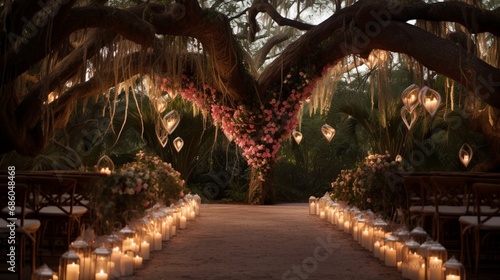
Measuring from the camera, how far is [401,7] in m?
10.2

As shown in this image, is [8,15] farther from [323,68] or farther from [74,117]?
[74,117]

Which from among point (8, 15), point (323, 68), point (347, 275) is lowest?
point (347, 275)

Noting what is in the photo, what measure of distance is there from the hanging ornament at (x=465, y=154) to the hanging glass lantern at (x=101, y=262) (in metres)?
9.19

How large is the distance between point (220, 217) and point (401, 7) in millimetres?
4120

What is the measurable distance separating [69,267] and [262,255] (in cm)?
248

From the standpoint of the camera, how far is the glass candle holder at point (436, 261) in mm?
4090

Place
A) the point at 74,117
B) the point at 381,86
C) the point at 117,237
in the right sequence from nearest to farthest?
the point at 117,237, the point at 381,86, the point at 74,117

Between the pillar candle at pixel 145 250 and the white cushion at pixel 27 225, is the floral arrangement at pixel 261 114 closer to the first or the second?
the pillar candle at pixel 145 250

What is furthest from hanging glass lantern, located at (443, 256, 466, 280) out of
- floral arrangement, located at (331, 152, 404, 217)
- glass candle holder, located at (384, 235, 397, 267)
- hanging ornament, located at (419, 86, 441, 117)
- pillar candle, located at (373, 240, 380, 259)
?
hanging ornament, located at (419, 86, 441, 117)

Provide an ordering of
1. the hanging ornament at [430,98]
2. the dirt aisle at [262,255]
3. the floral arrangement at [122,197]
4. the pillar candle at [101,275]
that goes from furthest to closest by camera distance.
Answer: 1. the hanging ornament at [430,98]
2. the floral arrangement at [122,197]
3. the dirt aisle at [262,255]
4. the pillar candle at [101,275]

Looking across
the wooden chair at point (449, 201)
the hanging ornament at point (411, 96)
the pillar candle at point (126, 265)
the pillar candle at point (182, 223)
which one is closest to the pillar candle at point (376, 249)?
the wooden chair at point (449, 201)

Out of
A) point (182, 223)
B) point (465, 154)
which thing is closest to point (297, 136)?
point (465, 154)

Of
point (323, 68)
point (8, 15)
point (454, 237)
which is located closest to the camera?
point (8, 15)

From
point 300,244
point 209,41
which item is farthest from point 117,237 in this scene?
point 209,41
